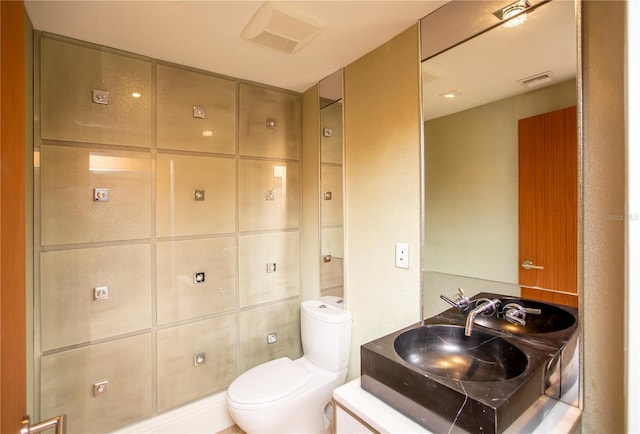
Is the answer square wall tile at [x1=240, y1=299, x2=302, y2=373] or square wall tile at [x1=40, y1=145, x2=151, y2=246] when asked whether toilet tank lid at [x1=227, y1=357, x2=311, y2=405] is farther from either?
square wall tile at [x1=40, y1=145, x2=151, y2=246]

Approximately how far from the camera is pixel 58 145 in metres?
1.63

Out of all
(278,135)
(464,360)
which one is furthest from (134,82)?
(464,360)

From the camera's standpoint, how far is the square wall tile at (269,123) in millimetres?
2258

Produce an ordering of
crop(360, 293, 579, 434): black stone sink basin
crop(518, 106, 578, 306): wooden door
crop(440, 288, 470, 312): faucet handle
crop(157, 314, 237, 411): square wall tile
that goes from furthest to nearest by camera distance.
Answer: crop(157, 314, 237, 411): square wall tile < crop(440, 288, 470, 312): faucet handle < crop(518, 106, 578, 306): wooden door < crop(360, 293, 579, 434): black stone sink basin

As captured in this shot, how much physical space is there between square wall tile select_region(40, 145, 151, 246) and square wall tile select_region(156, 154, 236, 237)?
0.09 m

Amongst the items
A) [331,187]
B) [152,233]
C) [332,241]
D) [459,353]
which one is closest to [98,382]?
[152,233]

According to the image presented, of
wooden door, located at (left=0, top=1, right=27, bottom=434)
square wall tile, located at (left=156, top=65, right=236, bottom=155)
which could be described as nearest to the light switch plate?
square wall tile, located at (left=156, top=65, right=236, bottom=155)

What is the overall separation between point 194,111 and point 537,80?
77.1 inches

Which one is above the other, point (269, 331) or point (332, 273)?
point (332, 273)

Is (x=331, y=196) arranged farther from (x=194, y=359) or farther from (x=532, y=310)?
(x=194, y=359)

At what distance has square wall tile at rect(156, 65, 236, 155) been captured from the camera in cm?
194

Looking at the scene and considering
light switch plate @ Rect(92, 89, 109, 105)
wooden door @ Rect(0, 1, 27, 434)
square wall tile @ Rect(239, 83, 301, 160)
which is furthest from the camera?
square wall tile @ Rect(239, 83, 301, 160)

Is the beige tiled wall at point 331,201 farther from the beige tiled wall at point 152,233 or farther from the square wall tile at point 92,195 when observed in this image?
the square wall tile at point 92,195

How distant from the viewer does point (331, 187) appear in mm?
2215
